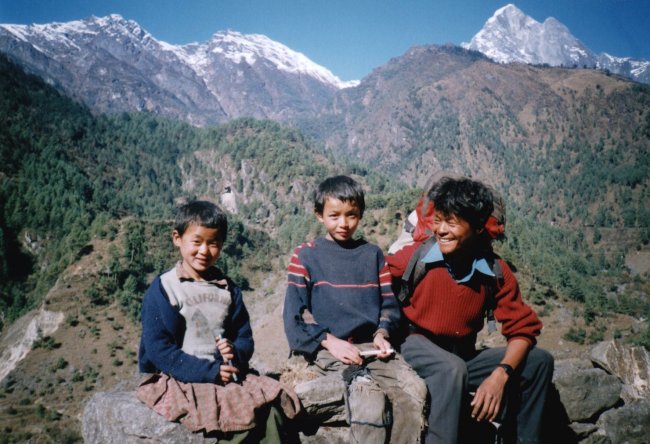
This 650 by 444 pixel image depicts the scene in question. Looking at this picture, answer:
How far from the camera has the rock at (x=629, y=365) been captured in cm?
461

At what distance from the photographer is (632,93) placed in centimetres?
10400

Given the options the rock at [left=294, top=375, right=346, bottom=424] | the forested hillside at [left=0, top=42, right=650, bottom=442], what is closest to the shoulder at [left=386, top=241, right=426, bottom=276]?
the rock at [left=294, top=375, right=346, bottom=424]

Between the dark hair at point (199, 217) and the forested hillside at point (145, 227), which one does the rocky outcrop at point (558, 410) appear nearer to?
the dark hair at point (199, 217)

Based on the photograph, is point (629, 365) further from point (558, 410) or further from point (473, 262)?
point (473, 262)

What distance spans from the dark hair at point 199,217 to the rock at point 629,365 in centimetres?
530

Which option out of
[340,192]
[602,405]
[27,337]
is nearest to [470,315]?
[340,192]

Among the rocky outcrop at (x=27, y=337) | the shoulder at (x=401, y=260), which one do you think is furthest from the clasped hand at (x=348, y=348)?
the rocky outcrop at (x=27, y=337)

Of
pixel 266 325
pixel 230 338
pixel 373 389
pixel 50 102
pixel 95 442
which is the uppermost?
pixel 50 102

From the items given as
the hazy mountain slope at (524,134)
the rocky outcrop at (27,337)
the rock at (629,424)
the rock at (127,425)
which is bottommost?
the rocky outcrop at (27,337)

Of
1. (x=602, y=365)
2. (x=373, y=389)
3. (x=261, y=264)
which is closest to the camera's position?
(x=373, y=389)

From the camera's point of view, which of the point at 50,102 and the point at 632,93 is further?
the point at 632,93

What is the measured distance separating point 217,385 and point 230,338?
0.41m

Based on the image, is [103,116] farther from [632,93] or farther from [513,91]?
[632,93]

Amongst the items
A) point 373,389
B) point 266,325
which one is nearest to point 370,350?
point 373,389
